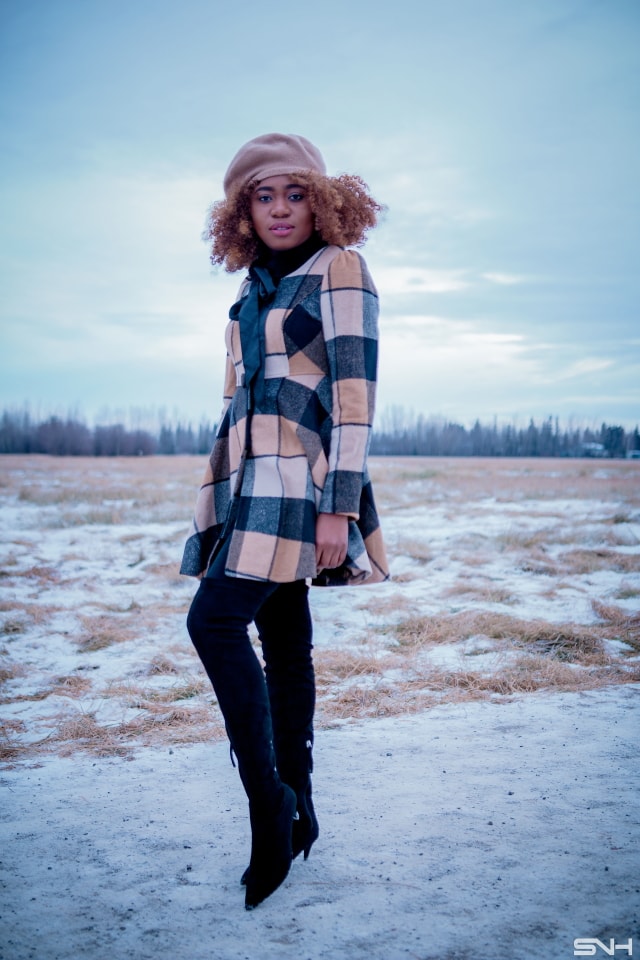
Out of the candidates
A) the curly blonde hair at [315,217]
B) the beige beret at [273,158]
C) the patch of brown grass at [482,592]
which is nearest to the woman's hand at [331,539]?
the curly blonde hair at [315,217]

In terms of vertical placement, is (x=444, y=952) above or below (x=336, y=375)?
below

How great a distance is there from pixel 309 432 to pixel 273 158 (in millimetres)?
819

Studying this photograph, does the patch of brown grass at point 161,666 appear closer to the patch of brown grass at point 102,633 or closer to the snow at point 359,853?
the patch of brown grass at point 102,633

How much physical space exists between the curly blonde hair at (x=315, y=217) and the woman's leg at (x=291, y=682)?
1.03 metres

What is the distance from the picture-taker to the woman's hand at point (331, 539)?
1.59m

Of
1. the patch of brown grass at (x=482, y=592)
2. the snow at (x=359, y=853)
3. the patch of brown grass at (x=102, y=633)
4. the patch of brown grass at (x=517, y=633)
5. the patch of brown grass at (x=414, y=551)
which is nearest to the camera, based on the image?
the snow at (x=359, y=853)

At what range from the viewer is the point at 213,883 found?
1.61 metres

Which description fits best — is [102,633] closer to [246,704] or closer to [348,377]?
[246,704]

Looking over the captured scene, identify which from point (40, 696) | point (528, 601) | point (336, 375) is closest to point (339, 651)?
point (40, 696)

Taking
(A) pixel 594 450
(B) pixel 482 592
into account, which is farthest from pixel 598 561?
(A) pixel 594 450

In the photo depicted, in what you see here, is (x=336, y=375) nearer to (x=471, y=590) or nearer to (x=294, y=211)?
(x=294, y=211)

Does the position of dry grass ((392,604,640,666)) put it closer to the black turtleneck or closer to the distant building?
the black turtleneck

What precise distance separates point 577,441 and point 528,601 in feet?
258

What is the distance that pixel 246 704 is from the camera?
1.52 m
